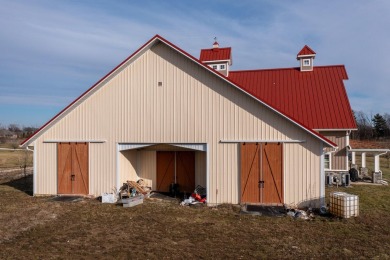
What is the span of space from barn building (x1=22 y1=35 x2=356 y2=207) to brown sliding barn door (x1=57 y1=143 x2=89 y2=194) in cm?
5

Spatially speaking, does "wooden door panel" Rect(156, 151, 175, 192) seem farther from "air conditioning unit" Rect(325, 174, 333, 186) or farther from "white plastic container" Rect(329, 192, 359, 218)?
"air conditioning unit" Rect(325, 174, 333, 186)

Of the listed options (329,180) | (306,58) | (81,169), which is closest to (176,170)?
(81,169)

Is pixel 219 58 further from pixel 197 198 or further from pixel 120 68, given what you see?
pixel 197 198

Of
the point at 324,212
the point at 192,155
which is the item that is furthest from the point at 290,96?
the point at 324,212

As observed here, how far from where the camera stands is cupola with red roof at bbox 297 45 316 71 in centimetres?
2375

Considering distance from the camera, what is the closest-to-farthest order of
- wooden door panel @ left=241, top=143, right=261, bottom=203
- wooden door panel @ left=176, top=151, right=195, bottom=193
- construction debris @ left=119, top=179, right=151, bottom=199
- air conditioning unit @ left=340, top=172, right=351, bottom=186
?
wooden door panel @ left=241, top=143, right=261, bottom=203 → construction debris @ left=119, top=179, right=151, bottom=199 → wooden door panel @ left=176, top=151, right=195, bottom=193 → air conditioning unit @ left=340, top=172, right=351, bottom=186

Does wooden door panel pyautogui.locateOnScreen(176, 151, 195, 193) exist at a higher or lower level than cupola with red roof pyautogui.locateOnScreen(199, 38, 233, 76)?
lower

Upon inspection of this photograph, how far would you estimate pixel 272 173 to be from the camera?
13984mm

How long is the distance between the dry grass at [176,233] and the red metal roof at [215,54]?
515 inches

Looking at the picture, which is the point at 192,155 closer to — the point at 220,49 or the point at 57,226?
the point at 57,226

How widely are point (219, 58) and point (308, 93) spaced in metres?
6.90

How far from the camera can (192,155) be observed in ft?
57.0

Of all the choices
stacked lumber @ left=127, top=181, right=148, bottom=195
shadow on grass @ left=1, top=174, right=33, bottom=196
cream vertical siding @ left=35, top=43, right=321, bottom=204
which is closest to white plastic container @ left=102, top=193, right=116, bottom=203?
cream vertical siding @ left=35, top=43, right=321, bottom=204

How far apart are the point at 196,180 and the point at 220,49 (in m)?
11.8
